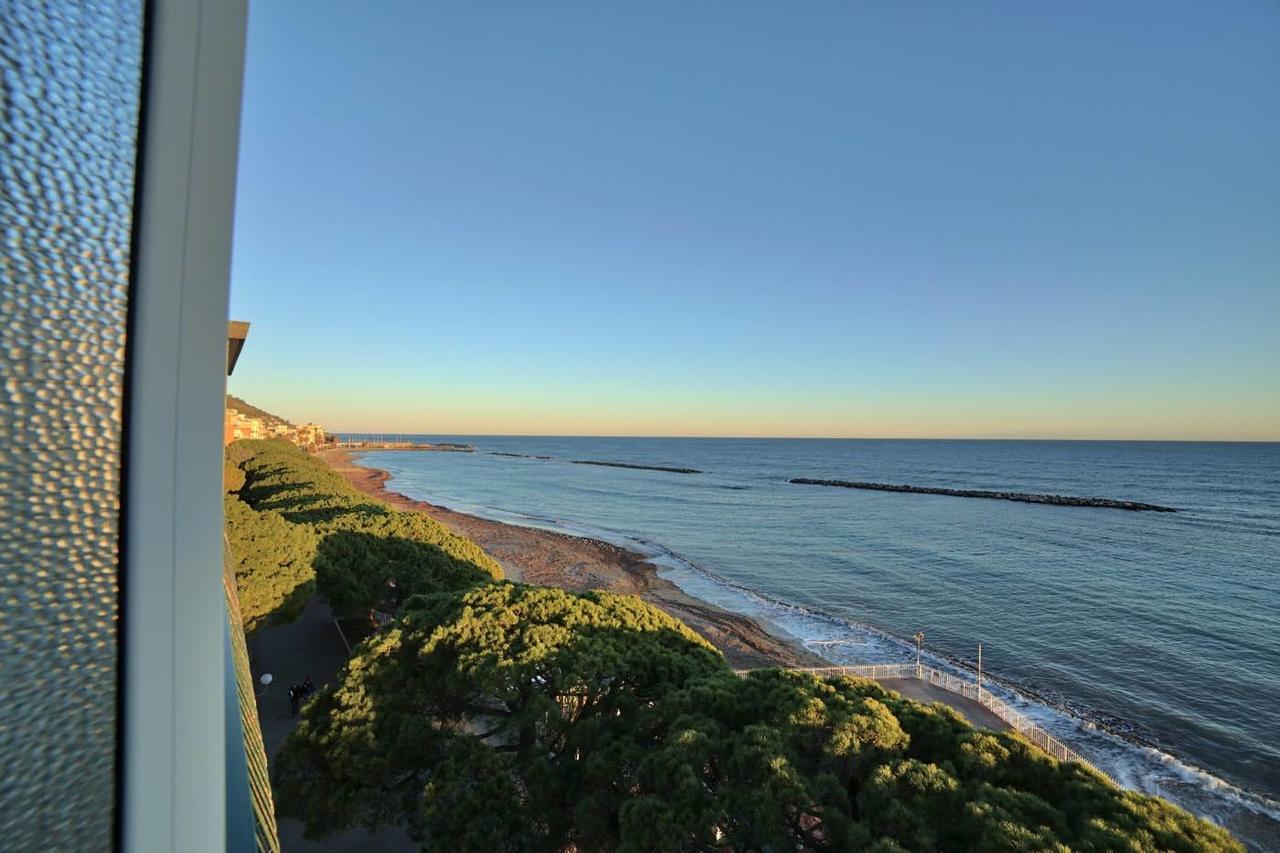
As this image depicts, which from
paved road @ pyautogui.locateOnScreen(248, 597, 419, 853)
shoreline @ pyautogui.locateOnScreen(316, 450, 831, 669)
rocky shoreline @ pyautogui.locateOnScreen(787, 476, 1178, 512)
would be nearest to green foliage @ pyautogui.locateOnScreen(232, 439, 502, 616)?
paved road @ pyautogui.locateOnScreen(248, 597, 419, 853)

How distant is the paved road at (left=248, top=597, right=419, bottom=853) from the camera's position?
9.74 meters

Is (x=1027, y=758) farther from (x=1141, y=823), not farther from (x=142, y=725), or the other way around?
(x=142, y=725)

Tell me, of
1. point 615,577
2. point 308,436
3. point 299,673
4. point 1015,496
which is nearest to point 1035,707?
point 615,577

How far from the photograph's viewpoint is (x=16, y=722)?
32.7 inches

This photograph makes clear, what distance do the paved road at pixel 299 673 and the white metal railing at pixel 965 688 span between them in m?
8.62

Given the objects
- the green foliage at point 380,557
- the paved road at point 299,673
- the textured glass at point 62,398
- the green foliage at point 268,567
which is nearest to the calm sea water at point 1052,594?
the green foliage at point 380,557

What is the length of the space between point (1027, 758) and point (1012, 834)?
1614 mm

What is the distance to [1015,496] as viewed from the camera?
64.6 m

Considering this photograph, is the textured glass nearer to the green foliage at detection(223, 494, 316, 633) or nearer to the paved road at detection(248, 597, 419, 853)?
the paved road at detection(248, 597, 419, 853)

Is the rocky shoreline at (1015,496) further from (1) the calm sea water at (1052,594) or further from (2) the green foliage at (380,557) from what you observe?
(2) the green foliage at (380,557)

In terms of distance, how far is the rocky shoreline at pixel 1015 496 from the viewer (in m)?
58.7

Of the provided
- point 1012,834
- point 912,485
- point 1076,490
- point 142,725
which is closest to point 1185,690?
point 1012,834

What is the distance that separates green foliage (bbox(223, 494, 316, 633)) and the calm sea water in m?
16.2

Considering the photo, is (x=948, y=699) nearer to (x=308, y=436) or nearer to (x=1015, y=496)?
(x=1015, y=496)
